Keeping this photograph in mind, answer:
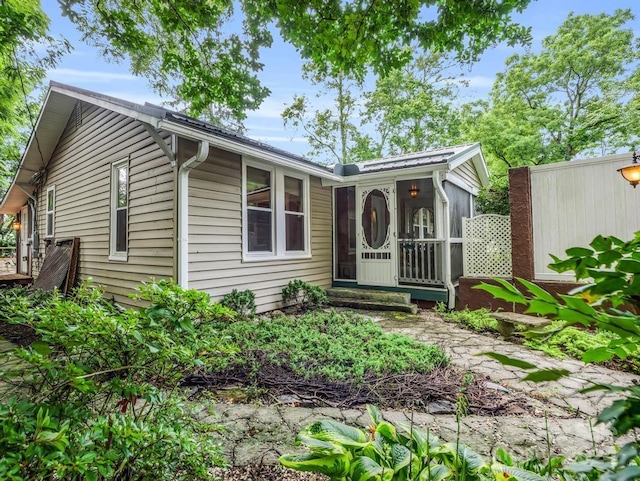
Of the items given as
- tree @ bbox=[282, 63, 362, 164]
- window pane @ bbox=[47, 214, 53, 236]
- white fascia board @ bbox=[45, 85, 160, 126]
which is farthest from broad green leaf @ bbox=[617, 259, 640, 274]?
tree @ bbox=[282, 63, 362, 164]

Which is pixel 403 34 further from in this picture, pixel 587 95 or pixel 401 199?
pixel 587 95

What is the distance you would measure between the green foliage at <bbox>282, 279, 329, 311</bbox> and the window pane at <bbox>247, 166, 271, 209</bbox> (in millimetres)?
1630

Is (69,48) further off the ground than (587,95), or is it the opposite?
(587,95)

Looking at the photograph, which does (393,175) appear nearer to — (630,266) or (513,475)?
(513,475)

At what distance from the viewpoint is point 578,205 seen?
16.5ft

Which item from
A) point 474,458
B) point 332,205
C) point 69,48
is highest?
point 69,48

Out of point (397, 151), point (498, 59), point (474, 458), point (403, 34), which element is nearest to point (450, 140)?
point (397, 151)

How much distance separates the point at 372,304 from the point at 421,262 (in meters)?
1.41

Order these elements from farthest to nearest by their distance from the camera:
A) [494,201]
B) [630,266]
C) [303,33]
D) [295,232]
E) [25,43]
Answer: [494,201] → [295,232] → [25,43] → [303,33] → [630,266]

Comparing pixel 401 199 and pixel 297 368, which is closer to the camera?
pixel 297 368

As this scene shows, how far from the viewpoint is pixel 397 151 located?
18422mm

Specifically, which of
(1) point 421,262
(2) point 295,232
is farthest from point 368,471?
(1) point 421,262

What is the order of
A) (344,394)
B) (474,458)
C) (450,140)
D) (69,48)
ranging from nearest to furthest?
1. (474,458)
2. (344,394)
3. (69,48)
4. (450,140)

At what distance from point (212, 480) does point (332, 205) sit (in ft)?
22.1
